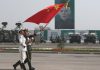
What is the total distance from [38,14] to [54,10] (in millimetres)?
679

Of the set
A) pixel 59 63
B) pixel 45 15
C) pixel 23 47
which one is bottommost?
pixel 59 63

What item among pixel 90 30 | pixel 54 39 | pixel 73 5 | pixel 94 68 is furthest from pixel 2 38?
pixel 94 68

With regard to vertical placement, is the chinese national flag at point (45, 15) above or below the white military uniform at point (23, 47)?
above

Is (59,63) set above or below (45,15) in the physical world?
below

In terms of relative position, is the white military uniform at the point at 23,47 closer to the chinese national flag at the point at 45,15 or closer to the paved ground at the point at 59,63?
the chinese national flag at the point at 45,15

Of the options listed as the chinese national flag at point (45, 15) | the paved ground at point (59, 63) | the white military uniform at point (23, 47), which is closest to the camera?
the white military uniform at point (23, 47)

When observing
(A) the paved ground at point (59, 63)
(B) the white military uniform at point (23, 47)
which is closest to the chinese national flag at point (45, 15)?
(B) the white military uniform at point (23, 47)

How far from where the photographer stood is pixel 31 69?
18328 mm

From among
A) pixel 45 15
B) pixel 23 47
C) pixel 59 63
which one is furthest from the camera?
pixel 59 63

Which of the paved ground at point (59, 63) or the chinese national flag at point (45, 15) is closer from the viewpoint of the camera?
the chinese national flag at point (45, 15)

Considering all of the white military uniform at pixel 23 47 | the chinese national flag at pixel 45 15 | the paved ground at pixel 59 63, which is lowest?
the paved ground at pixel 59 63

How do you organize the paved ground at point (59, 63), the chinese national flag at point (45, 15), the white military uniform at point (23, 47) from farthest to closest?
the paved ground at point (59, 63), the chinese national flag at point (45, 15), the white military uniform at point (23, 47)

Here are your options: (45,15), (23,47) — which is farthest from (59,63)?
(23,47)

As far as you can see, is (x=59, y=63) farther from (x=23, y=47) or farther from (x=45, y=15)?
(x=23, y=47)
